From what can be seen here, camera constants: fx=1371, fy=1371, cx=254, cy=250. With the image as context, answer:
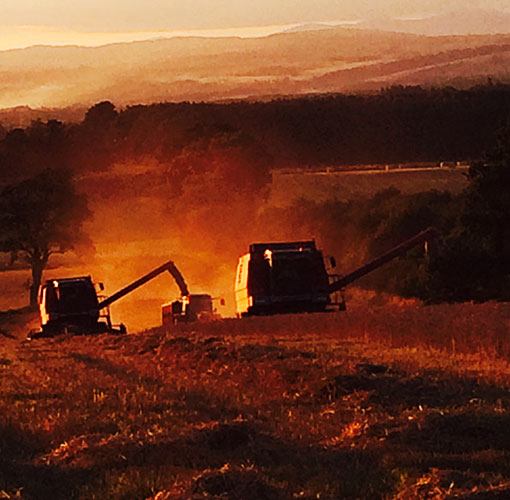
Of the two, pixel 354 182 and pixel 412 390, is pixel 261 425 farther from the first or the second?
pixel 354 182

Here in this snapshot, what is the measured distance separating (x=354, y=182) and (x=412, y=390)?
9584 cm

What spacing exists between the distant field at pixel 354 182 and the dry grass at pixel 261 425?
2942 inches

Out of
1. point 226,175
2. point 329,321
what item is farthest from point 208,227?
point 329,321

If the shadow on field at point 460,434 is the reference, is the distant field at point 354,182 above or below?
above

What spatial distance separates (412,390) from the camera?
57.3 ft

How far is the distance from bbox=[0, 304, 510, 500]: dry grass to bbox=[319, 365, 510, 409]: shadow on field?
3cm

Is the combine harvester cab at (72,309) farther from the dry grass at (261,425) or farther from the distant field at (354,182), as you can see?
the distant field at (354,182)

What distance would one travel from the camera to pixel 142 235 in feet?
414

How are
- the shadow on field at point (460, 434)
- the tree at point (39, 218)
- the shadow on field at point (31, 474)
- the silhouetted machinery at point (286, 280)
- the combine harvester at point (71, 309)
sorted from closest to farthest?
the shadow on field at point (31, 474) → the shadow on field at point (460, 434) → the silhouetted machinery at point (286, 280) → the combine harvester at point (71, 309) → the tree at point (39, 218)

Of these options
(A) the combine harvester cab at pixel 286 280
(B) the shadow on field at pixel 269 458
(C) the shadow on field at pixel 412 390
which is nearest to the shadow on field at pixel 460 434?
(B) the shadow on field at pixel 269 458

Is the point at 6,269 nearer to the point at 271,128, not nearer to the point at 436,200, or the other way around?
the point at 271,128

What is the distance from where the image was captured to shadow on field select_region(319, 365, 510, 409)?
16.5 metres

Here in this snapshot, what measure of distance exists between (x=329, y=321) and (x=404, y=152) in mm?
99712

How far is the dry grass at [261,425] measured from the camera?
11289mm
